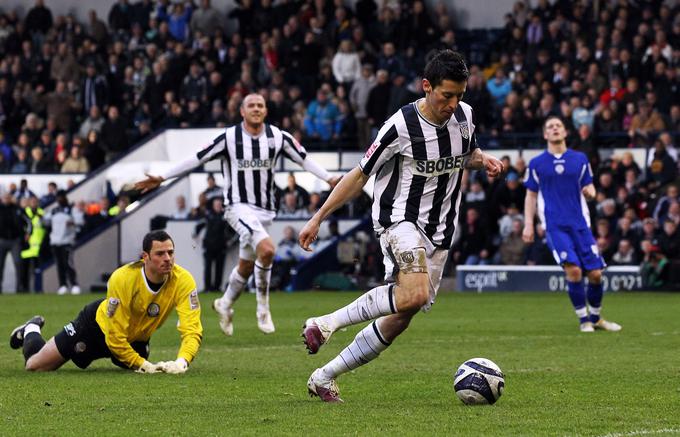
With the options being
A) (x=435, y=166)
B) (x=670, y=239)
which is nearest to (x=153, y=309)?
(x=435, y=166)

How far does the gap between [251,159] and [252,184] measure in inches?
12.2

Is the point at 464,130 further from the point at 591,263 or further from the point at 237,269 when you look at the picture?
the point at 237,269

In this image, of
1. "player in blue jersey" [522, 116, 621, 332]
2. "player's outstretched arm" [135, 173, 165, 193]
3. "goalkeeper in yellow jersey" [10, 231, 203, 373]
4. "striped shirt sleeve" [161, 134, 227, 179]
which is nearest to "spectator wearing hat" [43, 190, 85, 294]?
"striped shirt sleeve" [161, 134, 227, 179]

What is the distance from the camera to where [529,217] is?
15.4 metres

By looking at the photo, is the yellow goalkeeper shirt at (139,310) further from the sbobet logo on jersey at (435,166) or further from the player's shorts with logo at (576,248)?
the player's shorts with logo at (576,248)

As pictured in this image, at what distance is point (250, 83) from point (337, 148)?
10.3 ft

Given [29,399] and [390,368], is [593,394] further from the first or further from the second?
[29,399]

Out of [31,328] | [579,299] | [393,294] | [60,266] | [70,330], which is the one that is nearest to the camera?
[393,294]

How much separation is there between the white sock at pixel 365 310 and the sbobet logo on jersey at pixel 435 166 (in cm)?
74

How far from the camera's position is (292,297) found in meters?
23.9

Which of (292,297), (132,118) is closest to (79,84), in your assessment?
(132,118)

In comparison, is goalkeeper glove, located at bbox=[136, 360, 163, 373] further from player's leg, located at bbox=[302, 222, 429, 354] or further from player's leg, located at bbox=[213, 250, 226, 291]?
player's leg, located at bbox=[213, 250, 226, 291]

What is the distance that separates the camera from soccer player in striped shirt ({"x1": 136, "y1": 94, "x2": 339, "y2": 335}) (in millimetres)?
14875

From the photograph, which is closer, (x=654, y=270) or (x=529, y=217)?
(x=529, y=217)
